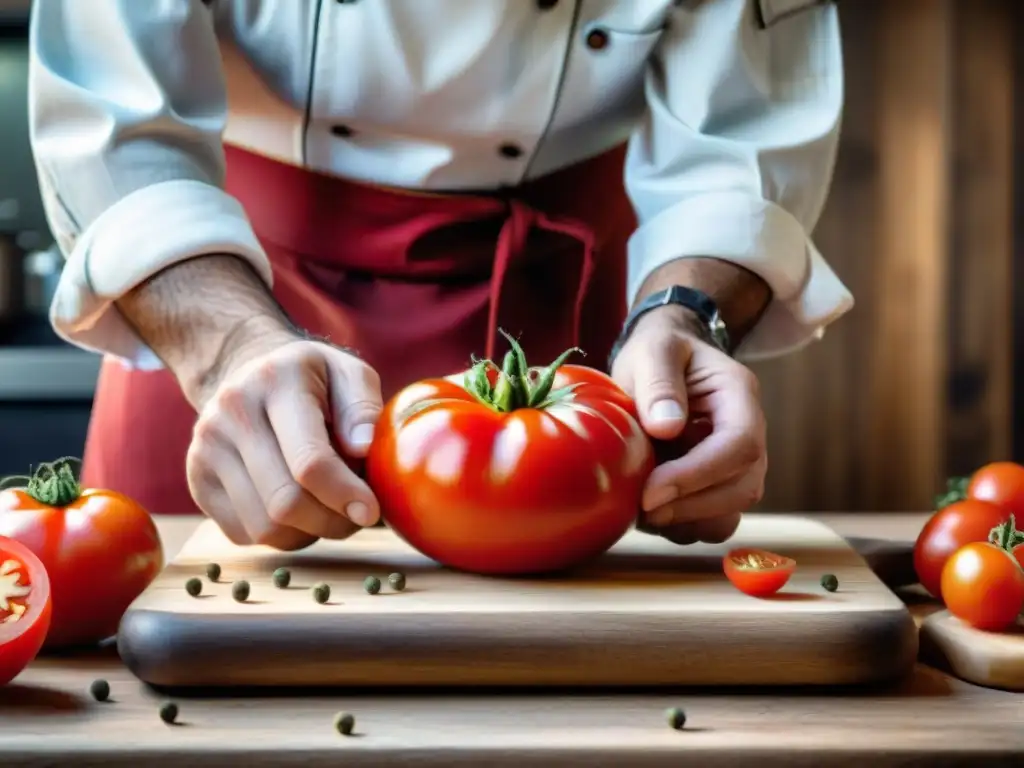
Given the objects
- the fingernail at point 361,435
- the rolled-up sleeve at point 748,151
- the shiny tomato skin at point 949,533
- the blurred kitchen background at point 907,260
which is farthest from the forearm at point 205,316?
the blurred kitchen background at point 907,260

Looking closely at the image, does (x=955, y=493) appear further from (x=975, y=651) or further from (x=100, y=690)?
(x=100, y=690)

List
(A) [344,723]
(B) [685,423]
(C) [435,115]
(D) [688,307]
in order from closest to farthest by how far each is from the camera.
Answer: (A) [344,723]
(B) [685,423]
(D) [688,307]
(C) [435,115]

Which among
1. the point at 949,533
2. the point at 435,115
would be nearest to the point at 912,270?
the point at 435,115

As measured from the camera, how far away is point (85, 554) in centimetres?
66

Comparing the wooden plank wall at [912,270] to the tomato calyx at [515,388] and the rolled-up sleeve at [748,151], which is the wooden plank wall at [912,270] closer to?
the rolled-up sleeve at [748,151]

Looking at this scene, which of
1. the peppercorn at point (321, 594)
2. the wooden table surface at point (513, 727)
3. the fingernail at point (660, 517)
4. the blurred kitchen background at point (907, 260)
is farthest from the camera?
the blurred kitchen background at point (907, 260)

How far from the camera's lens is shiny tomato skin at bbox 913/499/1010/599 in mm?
732

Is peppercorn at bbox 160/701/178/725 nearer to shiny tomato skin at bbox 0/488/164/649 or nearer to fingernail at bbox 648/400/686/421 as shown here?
shiny tomato skin at bbox 0/488/164/649

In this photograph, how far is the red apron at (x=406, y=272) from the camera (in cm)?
101

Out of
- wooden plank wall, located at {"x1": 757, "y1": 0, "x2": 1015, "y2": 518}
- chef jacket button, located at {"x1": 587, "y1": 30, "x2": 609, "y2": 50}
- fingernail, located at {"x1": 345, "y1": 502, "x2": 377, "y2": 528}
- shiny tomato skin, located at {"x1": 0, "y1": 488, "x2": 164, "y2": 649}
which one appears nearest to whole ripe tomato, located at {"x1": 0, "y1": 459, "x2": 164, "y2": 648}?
shiny tomato skin, located at {"x1": 0, "y1": 488, "x2": 164, "y2": 649}

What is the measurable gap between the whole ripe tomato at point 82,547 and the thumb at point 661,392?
0.97ft

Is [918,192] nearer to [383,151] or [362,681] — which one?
[383,151]

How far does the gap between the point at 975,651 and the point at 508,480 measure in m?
0.25

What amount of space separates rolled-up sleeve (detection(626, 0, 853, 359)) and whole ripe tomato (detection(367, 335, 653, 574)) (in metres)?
0.28
